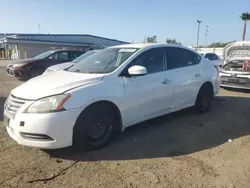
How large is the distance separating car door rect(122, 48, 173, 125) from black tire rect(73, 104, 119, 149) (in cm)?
29

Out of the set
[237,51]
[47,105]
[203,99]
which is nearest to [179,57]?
[203,99]

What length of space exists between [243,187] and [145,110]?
2035mm

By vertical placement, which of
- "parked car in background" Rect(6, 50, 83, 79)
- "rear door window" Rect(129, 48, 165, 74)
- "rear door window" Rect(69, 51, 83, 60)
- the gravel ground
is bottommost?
the gravel ground

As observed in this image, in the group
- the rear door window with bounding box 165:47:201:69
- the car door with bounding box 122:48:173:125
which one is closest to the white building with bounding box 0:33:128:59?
the rear door window with bounding box 165:47:201:69

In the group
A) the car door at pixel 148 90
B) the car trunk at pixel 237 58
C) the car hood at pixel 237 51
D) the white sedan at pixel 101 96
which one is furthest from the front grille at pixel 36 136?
the car hood at pixel 237 51

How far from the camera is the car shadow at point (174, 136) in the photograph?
13.1ft

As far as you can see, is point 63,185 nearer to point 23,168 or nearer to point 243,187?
point 23,168

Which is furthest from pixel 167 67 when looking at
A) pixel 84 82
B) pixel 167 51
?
pixel 84 82

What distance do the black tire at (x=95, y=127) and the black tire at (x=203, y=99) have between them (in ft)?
8.67

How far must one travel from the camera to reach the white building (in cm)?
3722

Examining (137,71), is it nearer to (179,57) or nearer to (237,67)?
(179,57)

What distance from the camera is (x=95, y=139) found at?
4070 millimetres

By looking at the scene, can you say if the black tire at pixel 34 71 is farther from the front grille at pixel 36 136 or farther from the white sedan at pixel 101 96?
the front grille at pixel 36 136

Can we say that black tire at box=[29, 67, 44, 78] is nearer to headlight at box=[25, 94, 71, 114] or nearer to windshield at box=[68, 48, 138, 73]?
windshield at box=[68, 48, 138, 73]
